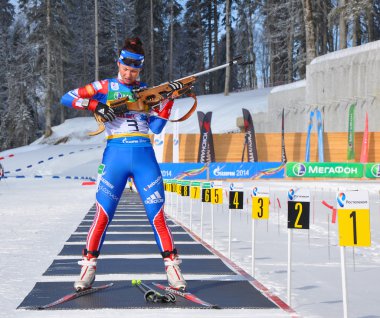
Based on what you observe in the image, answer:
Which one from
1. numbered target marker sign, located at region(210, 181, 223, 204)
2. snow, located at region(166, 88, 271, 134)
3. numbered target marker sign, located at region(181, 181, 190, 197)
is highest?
snow, located at region(166, 88, 271, 134)

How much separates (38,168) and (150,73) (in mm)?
23209

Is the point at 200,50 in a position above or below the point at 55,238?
above

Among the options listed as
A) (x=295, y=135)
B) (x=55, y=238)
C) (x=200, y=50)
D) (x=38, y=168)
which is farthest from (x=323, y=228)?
(x=200, y=50)

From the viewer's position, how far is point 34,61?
63.8m

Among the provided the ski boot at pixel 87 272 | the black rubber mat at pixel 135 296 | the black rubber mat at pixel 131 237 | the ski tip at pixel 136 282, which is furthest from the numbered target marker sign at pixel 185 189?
the ski boot at pixel 87 272

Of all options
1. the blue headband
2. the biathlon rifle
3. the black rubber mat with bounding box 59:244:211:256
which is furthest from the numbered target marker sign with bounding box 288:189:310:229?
the black rubber mat with bounding box 59:244:211:256

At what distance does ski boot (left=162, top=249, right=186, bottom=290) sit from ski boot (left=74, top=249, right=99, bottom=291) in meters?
0.66

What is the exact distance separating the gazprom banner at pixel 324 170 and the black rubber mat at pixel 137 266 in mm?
26686

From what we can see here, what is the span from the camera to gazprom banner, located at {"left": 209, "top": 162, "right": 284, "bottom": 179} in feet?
122

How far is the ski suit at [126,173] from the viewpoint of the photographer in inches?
248

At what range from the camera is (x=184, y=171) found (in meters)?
36.5

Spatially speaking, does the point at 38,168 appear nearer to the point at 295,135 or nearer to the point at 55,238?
the point at 295,135

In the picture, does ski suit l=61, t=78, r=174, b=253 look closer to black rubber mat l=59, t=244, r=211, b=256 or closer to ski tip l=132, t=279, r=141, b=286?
ski tip l=132, t=279, r=141, b=286

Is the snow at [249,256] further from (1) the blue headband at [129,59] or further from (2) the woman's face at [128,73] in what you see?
(1) the blue headband at [129,59]
